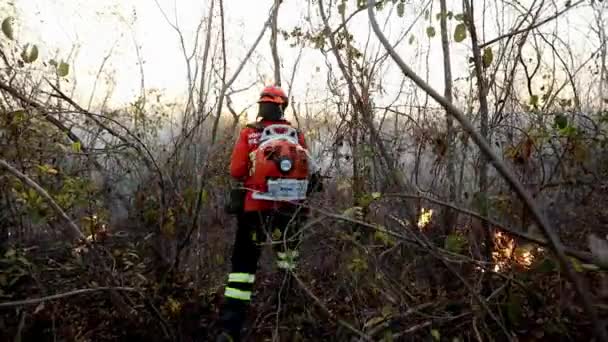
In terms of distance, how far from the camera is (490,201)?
2.74 meters

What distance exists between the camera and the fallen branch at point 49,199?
2080mm

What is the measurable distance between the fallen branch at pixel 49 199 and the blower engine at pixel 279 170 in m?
1.10

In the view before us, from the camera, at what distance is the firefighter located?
3180 mm

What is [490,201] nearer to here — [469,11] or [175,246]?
[469,11]

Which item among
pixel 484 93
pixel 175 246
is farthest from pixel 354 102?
pixel 175 246

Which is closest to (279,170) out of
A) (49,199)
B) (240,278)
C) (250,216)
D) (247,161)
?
(247,161)

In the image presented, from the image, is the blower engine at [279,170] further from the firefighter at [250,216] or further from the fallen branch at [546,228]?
the fallen branch at [546,228]

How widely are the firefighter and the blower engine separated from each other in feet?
0.24

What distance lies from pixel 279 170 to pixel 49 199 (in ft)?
4.49

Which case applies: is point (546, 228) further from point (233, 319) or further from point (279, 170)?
point (233, 319)

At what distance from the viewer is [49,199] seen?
2.26 m

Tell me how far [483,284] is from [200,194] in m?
1.94

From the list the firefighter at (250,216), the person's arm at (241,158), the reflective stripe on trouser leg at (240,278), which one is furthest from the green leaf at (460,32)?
the reflective stripe on trouser leg at (240,278)

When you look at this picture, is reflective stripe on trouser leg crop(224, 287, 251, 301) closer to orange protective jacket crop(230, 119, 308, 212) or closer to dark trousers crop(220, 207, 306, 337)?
dark trousers crop(220, 207, 306, 337)
